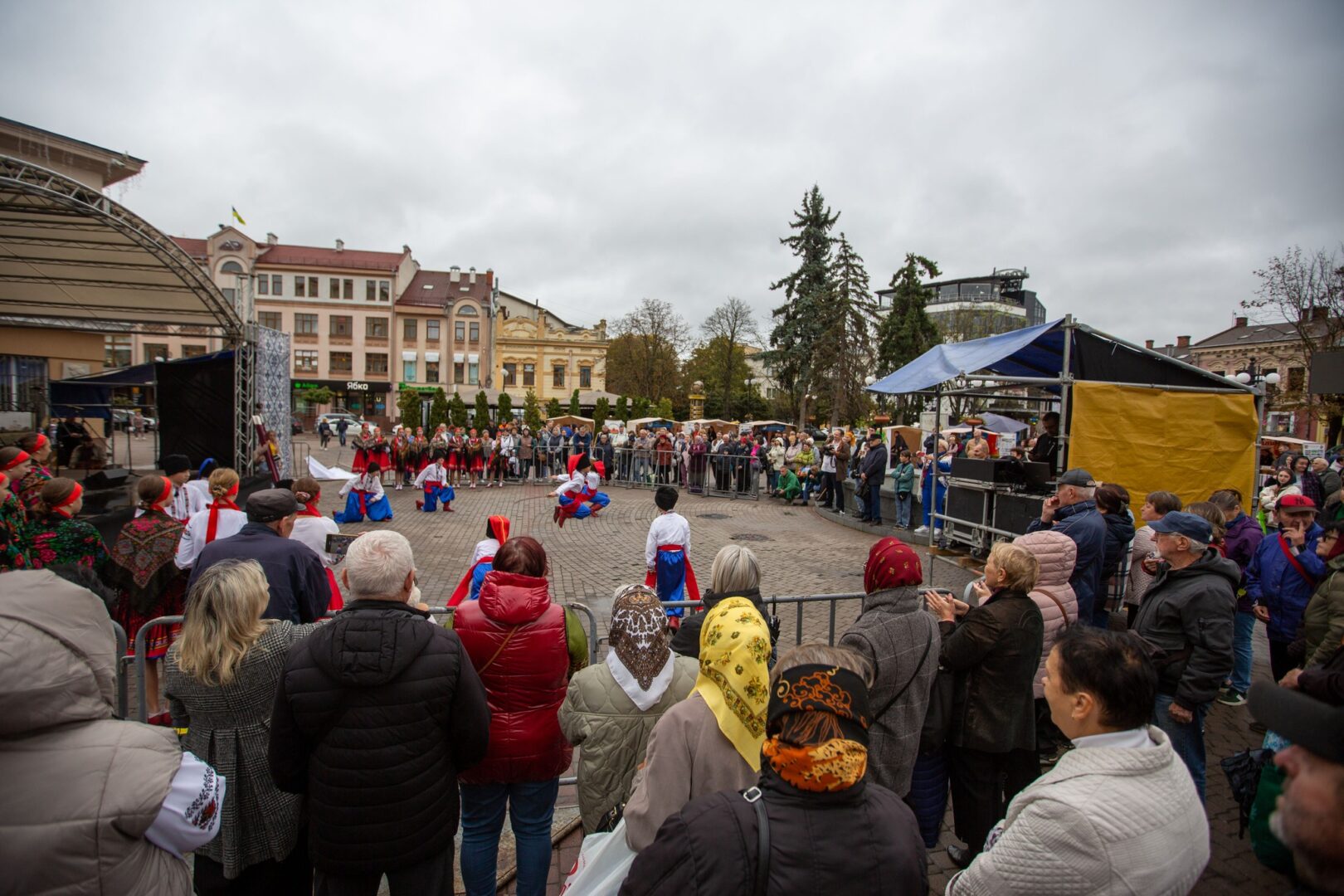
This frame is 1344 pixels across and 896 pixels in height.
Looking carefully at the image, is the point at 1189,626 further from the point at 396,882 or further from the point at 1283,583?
the point at 396,882

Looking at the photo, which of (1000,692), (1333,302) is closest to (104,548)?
(1000,692)

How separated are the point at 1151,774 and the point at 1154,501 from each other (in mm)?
4150

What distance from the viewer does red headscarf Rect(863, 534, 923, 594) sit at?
9.77ft

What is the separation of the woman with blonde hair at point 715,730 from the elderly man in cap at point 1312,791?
1.27 metres

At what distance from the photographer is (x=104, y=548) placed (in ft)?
16.5

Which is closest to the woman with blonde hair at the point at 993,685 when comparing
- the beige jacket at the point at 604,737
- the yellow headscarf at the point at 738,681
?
the yellow headscarf at the point at 738,681

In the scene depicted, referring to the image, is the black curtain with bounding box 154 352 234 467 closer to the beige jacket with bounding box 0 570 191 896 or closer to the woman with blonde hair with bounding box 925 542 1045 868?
the beige jacket with bounding box 0 570 191 896

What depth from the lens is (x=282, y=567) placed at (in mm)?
3859

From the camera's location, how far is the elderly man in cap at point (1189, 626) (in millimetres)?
3549

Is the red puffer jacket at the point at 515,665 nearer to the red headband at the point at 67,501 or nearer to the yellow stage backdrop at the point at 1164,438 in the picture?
the red headband at the point at 67,501

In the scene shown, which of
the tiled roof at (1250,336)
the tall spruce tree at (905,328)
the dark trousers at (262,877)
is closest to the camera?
the dark trousers at (262,877)

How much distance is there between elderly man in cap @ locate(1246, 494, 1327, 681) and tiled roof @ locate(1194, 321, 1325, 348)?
6326 cm

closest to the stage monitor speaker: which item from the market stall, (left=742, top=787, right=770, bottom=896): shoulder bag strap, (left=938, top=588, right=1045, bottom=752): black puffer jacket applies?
the market stall

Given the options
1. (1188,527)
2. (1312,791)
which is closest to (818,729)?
(1312,791)
